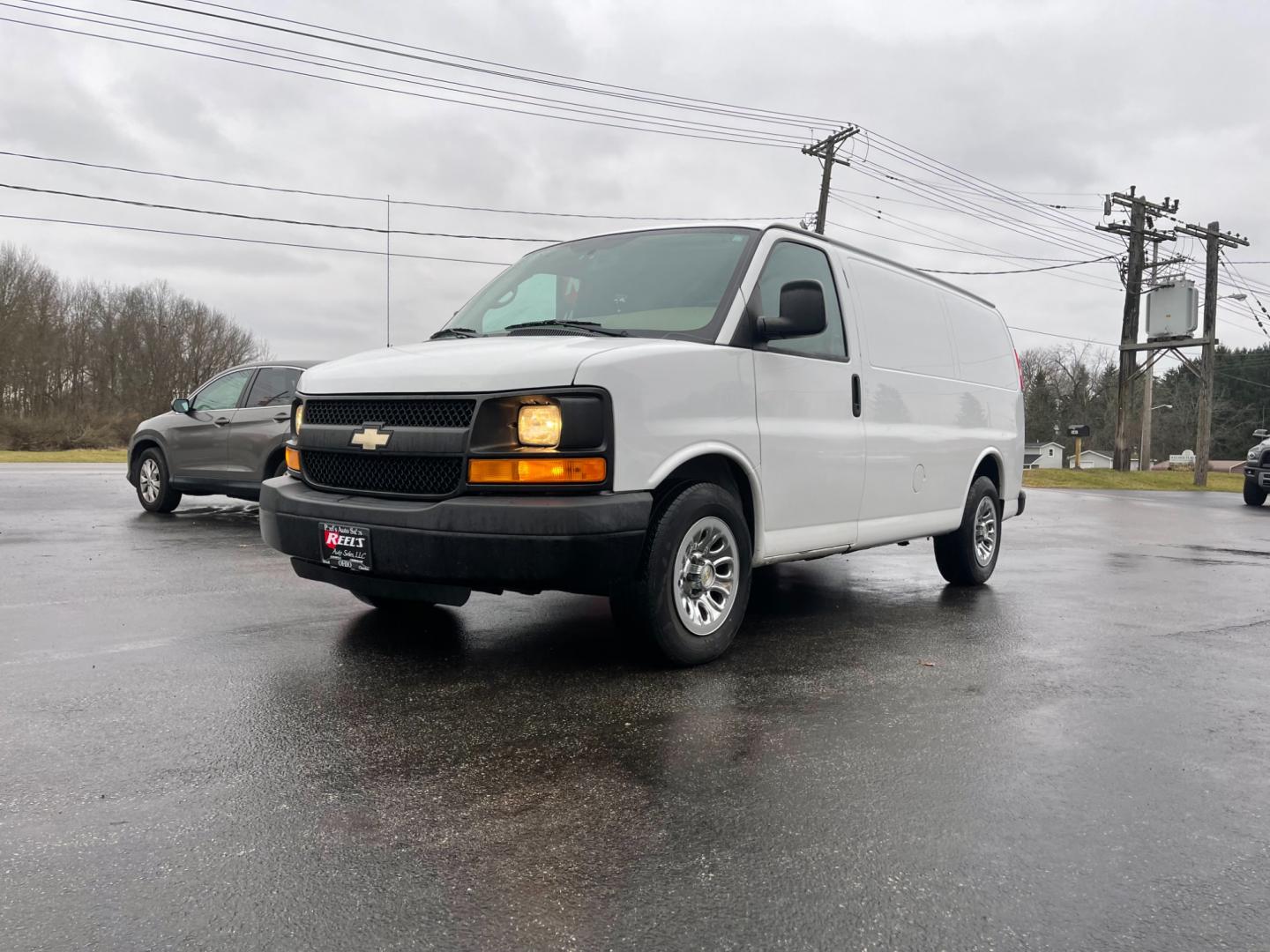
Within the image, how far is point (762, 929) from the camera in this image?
7.40 ft

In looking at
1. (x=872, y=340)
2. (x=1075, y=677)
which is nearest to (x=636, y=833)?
(x=1075, y=677)

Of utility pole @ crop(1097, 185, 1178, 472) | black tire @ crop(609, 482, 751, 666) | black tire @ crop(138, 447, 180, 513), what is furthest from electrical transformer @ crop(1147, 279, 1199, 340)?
black tire @ crop(609, 482, 751, 666)

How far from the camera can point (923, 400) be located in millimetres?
6457

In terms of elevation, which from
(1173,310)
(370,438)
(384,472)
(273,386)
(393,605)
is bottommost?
(393,605)

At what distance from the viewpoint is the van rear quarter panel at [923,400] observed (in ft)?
19.4

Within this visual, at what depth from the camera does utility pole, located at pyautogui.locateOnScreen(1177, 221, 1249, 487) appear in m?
31.6

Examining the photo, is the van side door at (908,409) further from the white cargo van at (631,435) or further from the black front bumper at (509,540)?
the black front bumper at (509,540)

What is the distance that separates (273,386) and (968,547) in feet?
24.6

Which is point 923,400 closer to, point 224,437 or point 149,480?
point 224,437

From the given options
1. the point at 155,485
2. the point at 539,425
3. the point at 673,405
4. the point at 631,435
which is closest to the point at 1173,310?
the point at 155,485

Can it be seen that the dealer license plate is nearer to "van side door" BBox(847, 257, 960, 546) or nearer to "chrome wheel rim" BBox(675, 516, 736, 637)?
"chrome wheel rim" BBox(675, 516, 736, 637)

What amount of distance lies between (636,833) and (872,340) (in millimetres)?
3929

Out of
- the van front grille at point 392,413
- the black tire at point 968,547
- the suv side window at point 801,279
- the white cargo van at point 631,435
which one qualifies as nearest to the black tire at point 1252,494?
the black tire at point 968,547

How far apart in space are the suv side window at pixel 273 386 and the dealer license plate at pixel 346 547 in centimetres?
659
